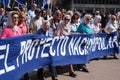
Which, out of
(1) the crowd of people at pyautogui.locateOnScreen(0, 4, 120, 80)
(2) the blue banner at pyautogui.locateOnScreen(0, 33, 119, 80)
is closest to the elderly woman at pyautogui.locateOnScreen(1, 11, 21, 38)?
(1) the crowd of people at pyautogui.locateOnScreen(0, 4, 120, 80)

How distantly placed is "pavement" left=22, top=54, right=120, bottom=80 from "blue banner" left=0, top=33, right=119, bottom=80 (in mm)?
372

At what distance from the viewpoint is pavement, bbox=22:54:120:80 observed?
10477 millimetres

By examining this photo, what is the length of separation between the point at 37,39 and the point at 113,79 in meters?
2.82

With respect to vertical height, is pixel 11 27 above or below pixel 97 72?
above

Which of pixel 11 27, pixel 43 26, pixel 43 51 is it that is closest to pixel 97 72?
pixel 43 51

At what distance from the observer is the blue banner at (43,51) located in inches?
303

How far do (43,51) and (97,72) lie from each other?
2717mm

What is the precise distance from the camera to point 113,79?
10508mm

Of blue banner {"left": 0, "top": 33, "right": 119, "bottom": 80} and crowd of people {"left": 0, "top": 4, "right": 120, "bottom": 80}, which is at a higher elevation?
crowd of people {"left": 0, "top": 4, "right": 120, "bottom": 80}

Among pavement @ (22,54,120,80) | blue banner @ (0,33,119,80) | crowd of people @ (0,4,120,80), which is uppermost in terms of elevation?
crowd of people @ (0,4,120,80)

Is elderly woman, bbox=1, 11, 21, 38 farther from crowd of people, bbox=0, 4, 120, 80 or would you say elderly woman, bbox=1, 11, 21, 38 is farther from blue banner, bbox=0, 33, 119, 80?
blue banner, bbox=0, 33, 119, 80

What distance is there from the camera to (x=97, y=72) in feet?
37.5

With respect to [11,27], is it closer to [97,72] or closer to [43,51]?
[43,51]

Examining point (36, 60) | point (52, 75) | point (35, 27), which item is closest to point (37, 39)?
point (36, 60)
